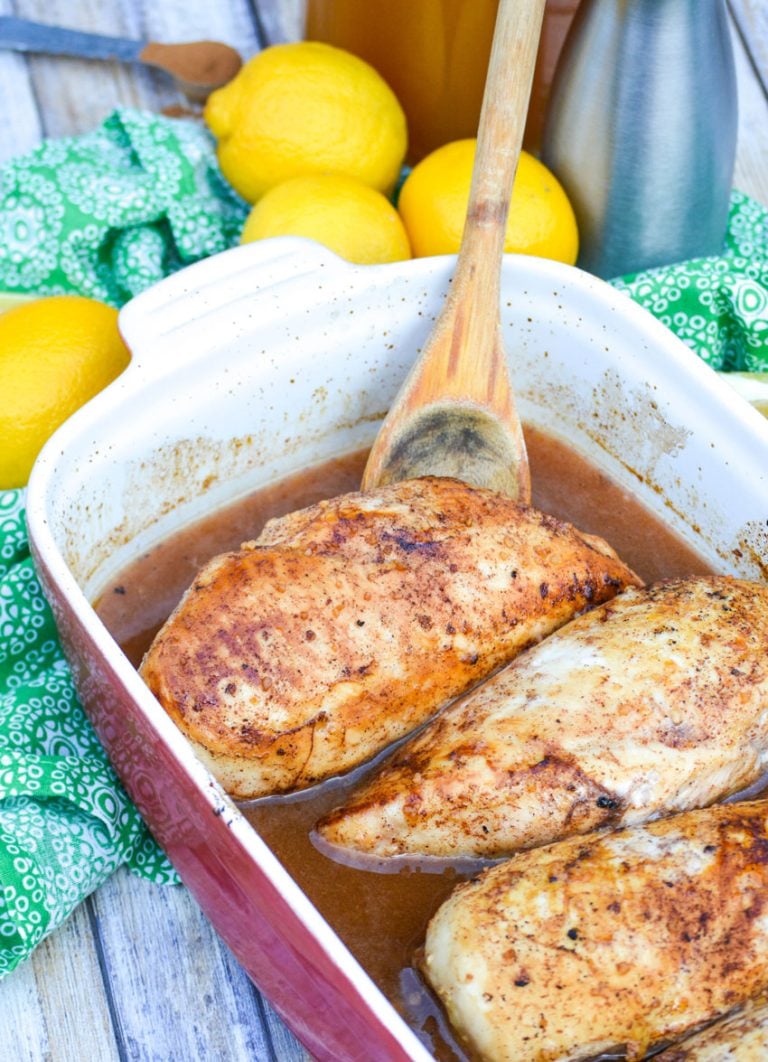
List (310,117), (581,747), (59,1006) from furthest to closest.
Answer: (310,117), (59,1006), (581,747)

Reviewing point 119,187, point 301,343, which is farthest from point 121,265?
point 301,343

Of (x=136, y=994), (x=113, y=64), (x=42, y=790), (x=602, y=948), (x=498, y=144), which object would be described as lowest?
(x=136, y=994)

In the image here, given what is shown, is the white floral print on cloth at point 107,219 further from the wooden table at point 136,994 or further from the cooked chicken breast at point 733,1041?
the cooked chicken breast at point 733,1041

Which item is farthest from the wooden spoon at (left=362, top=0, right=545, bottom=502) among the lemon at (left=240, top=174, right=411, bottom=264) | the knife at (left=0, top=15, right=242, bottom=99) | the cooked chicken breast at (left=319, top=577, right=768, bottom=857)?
the knife at (left=0, top=15, right=242, bottom=99)

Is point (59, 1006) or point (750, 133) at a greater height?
point (750, 133)

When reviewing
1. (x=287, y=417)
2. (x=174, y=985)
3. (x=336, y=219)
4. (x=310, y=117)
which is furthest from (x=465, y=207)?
(x=174, y=985)

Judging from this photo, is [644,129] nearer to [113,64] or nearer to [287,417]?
[287,417]
